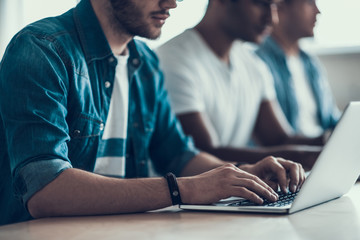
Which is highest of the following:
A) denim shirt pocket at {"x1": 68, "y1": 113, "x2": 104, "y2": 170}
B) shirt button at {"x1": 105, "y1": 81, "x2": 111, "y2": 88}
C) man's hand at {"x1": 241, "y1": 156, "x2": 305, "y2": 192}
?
shirt button at {"x1": 105, "y1": 81, "x2": 111, "y2": 88}

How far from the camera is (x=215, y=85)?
2.18 metres

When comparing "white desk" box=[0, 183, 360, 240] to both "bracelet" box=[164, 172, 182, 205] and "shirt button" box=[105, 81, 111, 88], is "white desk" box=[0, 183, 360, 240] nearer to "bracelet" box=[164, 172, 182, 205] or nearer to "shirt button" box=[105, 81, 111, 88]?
"bracelet" box=[164, 172, 182, 205]

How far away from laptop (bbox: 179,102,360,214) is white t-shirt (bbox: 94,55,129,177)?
1.31 feet

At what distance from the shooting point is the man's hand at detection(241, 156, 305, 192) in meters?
1.13

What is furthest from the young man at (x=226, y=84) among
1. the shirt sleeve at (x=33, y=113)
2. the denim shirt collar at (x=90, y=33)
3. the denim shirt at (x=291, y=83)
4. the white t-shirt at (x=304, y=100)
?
the shirt sleeve at (x=33, y=113)

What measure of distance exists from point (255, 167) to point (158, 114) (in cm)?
44

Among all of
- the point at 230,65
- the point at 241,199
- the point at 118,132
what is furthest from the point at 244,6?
the point at 241,199

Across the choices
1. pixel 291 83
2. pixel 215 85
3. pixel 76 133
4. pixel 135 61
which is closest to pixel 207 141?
pixel 215 85

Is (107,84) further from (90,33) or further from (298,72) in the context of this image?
(298,72)

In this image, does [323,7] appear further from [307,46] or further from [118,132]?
[118,132]

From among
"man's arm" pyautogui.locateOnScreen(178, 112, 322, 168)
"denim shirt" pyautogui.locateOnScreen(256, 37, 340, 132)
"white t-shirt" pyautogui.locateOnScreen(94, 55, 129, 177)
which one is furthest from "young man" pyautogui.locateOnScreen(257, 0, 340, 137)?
"white t-shirt" pyautogui.locateOnScreen(94, 55, 129, 177)

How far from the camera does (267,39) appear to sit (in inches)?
123

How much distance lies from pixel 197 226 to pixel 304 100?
2.45 metres

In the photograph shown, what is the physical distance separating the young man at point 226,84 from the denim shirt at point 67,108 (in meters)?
0.40
